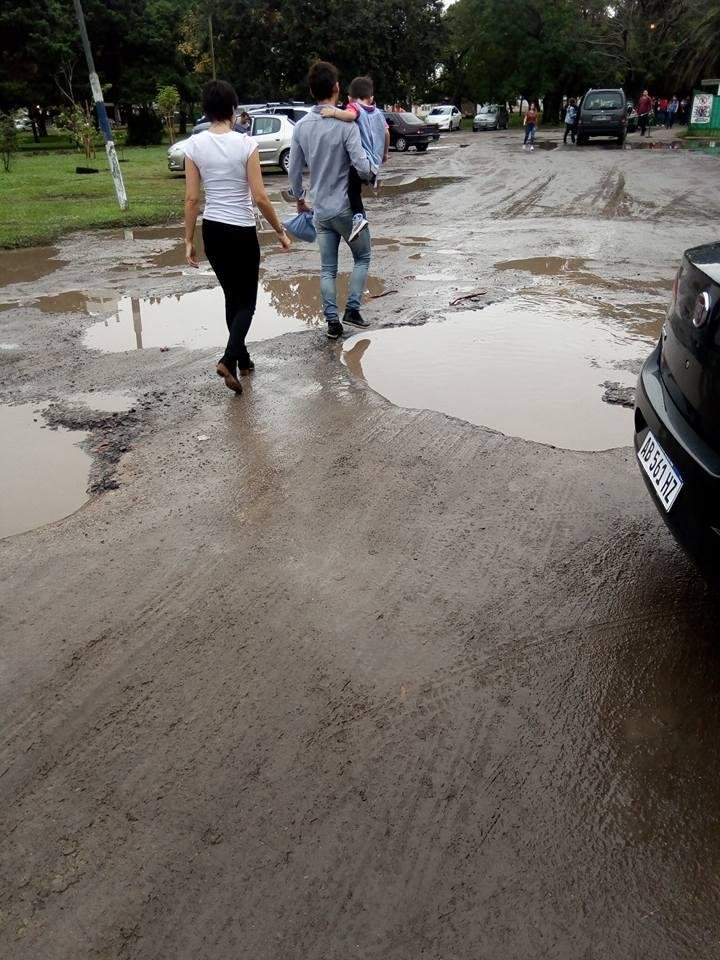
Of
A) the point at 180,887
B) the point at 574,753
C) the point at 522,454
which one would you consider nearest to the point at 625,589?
the point at 574,753

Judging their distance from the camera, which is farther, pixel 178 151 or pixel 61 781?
pixel 178 151

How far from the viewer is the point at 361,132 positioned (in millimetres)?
5578

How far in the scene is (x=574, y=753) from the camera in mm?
2297

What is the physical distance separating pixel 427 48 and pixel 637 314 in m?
38.6

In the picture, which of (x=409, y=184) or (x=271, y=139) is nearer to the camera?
(x=409, y=184)

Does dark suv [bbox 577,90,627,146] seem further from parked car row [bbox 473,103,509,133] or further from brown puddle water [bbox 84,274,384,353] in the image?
brown puddle water [bbox 84,274,384,353]

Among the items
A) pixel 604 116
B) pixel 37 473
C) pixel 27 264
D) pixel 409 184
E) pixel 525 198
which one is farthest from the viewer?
pixel 604 116

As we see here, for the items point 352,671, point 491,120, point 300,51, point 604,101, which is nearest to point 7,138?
point 604,101

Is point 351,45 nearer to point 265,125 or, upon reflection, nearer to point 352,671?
point 265,125

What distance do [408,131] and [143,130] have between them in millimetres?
16173

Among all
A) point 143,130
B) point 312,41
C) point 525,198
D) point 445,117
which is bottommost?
point 525,198

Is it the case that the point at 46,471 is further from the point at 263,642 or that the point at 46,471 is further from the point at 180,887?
the point at 180,887

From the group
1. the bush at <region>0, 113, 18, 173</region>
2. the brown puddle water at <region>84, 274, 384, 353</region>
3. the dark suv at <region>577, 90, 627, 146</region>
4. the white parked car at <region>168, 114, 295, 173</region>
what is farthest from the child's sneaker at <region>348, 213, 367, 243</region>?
the dark suv at <region>577, 90, 627, 146</region>

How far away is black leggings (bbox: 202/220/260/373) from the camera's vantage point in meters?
4.86
